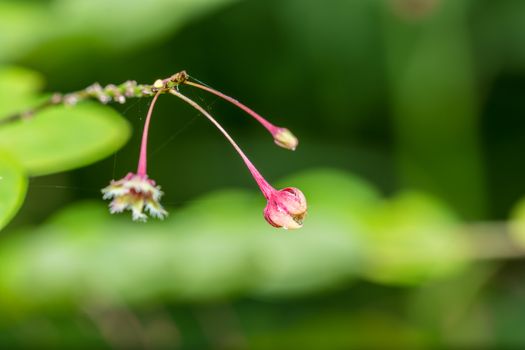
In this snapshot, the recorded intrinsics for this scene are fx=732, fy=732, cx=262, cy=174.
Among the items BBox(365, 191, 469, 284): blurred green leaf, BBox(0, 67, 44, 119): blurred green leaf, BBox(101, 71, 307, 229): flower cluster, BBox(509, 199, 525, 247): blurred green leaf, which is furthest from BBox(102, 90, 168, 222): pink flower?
BBox(509, 199, 525, 247): blurred green leaf

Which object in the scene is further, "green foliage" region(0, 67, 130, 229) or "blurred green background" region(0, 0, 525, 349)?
"blurred green background" region(0, 0, 525, 349)

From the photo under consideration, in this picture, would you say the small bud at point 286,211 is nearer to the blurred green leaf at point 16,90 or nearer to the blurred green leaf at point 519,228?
the blurred green leaf at point 16,90

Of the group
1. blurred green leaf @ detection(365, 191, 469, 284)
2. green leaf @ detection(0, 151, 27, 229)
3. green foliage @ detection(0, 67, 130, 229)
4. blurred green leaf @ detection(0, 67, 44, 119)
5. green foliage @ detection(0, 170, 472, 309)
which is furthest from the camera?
blurred green leaf @ detection(365, 191, 469, 284)

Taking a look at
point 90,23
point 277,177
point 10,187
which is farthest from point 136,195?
point 277,177

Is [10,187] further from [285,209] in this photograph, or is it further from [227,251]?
[227,251]

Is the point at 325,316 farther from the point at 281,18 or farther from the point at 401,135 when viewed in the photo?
the point at 281,18

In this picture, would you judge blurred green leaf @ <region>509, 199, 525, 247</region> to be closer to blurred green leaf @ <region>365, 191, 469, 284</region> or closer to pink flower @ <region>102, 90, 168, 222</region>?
blurred green leaf @ <region>365, 191, 469, 284</region>

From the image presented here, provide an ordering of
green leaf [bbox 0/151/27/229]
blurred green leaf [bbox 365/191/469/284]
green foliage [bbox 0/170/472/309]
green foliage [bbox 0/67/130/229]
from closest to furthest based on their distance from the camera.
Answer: green leaf [bbox 0/151/27/229] → green foliage [bbox 0/67/130/229] → green foliage [bbox 0/170/472/309] → blurred green leaf [bbox 365/191/469/284]
